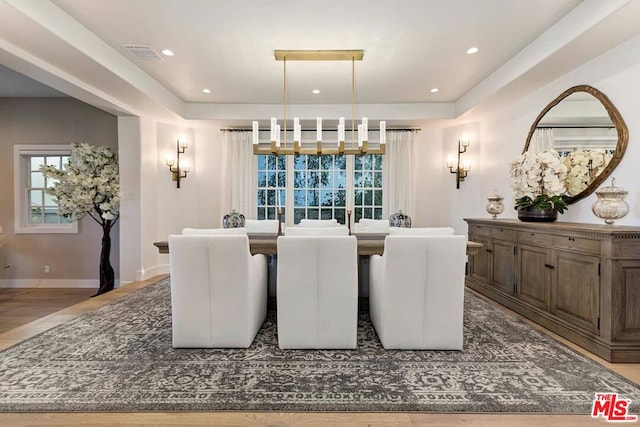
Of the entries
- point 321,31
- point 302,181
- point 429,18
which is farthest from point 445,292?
point 302,181

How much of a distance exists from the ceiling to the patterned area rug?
2.48 m

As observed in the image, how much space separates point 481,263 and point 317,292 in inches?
104

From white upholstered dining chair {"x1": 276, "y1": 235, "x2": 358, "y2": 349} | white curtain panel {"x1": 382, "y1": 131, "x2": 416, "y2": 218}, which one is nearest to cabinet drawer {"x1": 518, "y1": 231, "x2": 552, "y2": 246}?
white upholstered dining chair {"x1": 276, "y1": 235, "x2": 358, "y2": 349}

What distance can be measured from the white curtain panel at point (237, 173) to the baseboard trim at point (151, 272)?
50.6 inches

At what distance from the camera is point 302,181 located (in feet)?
19.0

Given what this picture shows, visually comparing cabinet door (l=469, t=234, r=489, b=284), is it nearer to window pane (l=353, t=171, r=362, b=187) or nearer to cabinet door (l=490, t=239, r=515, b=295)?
cabinet door (l=490, t=239, r=515, b=295)

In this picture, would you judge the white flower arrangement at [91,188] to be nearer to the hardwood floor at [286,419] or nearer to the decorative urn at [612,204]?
the hardwood floor at [286,419]

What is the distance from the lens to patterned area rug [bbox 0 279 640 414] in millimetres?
1738

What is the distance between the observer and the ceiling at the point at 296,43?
2541 mm

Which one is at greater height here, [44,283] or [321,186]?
[321,186]

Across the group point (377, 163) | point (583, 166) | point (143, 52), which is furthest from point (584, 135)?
point (143, 52)

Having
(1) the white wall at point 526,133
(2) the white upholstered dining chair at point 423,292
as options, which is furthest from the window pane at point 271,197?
(2) the white upholstered dining chair at point 423,292

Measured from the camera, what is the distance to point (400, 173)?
5609 millimetres

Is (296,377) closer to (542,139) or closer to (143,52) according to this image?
(143,52)
